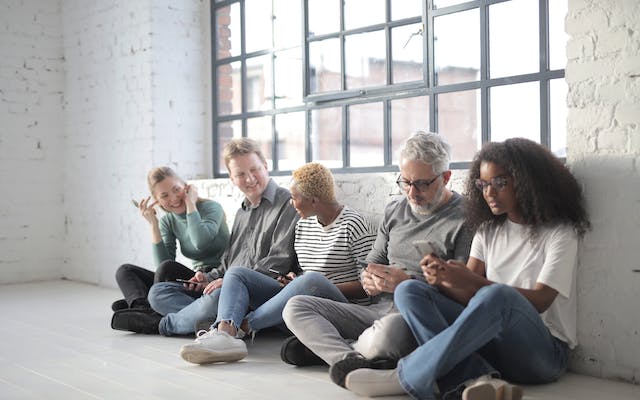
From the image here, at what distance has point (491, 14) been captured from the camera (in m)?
4.36

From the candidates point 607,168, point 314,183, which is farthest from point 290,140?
Answer: point 607,168

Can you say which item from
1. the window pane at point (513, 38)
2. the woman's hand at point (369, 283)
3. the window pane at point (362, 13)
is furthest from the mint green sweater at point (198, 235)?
the window pane at point (513, 38)

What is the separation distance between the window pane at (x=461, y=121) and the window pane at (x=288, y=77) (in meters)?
1.35

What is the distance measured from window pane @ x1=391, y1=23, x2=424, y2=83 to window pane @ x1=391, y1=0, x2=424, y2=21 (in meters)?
0.07

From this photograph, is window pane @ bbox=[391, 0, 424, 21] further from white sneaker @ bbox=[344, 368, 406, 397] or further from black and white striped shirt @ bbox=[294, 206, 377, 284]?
white sneaker @ bbox=[344, 368, 406, 397]

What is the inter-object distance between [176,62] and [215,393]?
3752 mm

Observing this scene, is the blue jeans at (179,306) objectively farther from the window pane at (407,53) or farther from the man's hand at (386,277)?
the window pane at (407,53)

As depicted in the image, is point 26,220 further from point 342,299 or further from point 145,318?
point 342,299

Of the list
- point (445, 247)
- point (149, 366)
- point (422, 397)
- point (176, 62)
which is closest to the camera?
point (422, 397)

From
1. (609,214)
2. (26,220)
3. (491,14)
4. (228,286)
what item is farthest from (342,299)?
(26,220)

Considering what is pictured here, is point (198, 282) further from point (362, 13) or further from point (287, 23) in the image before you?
point (287, 23)

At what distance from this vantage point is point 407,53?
15.8 ft

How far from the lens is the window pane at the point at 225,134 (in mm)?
6314

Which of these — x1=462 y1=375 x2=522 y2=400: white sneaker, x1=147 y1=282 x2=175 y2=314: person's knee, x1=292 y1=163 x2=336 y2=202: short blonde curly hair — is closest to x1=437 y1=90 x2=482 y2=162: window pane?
x1=292 y1=163 x2=336 y2=202: short blonde curly hair
